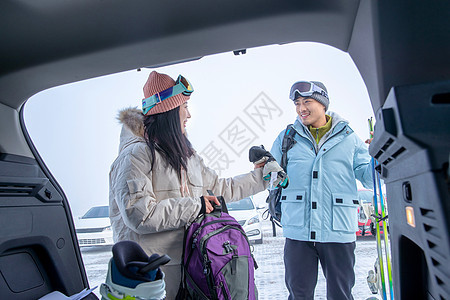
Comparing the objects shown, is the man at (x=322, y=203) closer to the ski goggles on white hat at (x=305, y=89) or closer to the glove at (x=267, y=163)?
the ski goggles on white hat at (x=305, y=89)

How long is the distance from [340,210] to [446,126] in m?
1.40

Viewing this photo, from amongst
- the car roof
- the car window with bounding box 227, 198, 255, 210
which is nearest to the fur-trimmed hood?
the car roof

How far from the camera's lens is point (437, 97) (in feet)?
2.13

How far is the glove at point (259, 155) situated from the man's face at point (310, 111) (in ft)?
1.63

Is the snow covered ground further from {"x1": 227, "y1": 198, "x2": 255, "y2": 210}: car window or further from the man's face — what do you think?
the man's face

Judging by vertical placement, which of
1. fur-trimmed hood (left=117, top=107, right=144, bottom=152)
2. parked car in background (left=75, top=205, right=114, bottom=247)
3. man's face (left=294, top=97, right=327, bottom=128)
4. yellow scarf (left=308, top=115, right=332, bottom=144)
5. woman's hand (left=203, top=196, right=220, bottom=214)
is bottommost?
parked car in background (left=75, top=205, right=114, bottom=247)

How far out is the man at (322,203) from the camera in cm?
186

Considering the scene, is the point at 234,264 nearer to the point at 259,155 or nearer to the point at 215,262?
the point at 215,262

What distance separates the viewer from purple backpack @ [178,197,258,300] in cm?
127

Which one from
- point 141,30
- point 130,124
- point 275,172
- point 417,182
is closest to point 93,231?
point 130,124

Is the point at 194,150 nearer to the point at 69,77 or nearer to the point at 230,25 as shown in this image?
the point at 69,77

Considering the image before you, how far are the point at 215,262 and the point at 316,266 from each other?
92 centimetres

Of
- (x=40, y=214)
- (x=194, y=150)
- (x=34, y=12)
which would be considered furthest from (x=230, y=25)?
(x=40, y=214)

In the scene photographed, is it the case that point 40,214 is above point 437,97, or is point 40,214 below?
below
